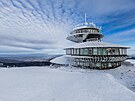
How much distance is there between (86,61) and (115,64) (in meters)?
5.85

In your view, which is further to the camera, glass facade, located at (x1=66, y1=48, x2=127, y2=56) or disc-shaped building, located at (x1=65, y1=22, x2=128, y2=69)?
glass facade, located at (x1=66, y1=48, x2=127, y2=56)

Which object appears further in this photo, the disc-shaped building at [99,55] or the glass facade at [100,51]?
the glass facade at [100,51]

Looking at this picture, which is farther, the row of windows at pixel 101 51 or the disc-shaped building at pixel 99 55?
the row of windows at pixel 101 51

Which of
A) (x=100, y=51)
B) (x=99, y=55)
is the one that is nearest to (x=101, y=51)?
(x=100, y=51)

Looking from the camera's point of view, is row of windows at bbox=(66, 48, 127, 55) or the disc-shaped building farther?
row of windows at bbox=(66, 48, 127, 55)

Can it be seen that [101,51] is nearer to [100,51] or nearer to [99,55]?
[100,51]

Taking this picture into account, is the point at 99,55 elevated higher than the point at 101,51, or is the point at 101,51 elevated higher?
the point at 101,51

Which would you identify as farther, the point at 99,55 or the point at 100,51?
the point at 100,51

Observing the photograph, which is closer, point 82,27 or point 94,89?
point 94,89

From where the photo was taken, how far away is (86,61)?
80.9 feet

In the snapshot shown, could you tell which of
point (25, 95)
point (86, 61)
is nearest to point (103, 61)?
point (86, 61)

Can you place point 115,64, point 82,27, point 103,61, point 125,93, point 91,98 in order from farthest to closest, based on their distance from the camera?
1. point 82,27
2. point 115,64
3. point 103,61
4. point 125,93
5. point 91,98

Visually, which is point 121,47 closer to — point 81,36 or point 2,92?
point 81,36

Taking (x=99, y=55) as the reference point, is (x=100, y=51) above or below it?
above
